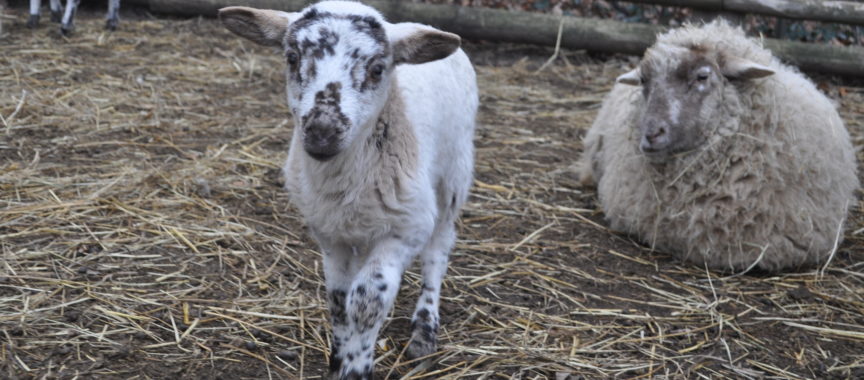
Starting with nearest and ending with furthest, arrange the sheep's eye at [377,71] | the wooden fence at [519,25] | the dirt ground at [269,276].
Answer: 1. the sheep's eye at [377,71]
2. the dirt ground at [269,276]
3. the wooden fence at [519,25]

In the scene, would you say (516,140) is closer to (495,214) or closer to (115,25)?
(495,214)

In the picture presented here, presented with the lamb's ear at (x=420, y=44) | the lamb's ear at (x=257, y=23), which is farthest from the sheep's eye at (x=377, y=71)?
the lamb's ear at (x=257, y=23)

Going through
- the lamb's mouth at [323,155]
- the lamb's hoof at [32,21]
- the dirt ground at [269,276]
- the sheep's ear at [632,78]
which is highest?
the lamb's mouth at [323,155]

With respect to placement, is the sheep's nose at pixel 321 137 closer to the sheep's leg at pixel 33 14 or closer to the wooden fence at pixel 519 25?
the wooden fence at pixel 519 25

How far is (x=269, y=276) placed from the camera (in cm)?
436

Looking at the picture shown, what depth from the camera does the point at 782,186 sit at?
4.94 metres

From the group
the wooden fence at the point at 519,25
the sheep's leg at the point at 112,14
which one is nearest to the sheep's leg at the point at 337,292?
the wooden fence at the point at 519,25

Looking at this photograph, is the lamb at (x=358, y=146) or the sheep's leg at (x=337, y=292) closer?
the lamb at (x=358, y=146)

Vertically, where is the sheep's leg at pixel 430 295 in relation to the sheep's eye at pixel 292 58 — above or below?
below

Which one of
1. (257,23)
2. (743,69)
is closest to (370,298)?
(257,23)

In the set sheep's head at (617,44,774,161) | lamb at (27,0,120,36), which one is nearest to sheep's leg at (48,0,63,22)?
lamb at (27,0,120,36)

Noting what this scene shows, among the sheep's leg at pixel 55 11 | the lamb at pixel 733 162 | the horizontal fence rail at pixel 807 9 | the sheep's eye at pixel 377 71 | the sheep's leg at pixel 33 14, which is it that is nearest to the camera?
the sheep's eye at pixel 377 71

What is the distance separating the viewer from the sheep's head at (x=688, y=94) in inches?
195

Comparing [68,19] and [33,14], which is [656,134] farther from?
[33,14]
